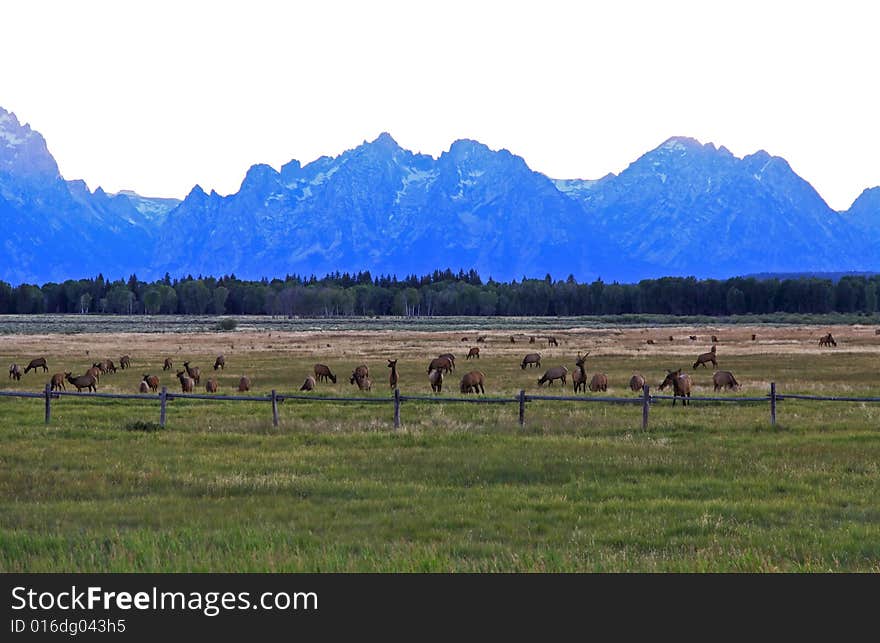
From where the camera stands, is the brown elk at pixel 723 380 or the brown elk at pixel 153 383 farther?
the brown elk at pixel 153 383

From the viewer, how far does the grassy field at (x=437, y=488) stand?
12.6 meters

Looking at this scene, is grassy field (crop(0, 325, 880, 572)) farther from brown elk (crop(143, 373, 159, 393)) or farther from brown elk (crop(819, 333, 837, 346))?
brown elk (crop(819, 333, 837, 346))

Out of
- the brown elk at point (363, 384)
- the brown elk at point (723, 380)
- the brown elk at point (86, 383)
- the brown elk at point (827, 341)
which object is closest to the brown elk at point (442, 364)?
the brown elk at point (363, 384)

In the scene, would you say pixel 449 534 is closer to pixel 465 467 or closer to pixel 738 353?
pixel 465 467

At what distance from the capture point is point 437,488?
17562mm

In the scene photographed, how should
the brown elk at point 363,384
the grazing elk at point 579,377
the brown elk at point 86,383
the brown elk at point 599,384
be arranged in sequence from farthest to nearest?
the brown elk at point 86,383 < the grazing elk at point 579,377 < the brown elk at point 363,384 < the brown elk at point 599,384

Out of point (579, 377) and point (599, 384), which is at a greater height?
point (579, 377)

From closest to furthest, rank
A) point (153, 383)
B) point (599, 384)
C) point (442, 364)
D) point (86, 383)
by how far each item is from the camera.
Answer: point (599, 384), point (86, 383), point (153, 383), point (442, 364)

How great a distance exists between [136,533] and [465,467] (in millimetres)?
7629

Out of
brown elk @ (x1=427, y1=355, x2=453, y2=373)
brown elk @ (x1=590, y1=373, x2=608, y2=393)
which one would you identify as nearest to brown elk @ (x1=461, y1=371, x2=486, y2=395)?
brown elk @ (x1=590, y1=373, x2=608, y2=393)

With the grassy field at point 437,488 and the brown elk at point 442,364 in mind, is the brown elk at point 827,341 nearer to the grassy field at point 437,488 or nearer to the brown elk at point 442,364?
the brown elk at point 442,364

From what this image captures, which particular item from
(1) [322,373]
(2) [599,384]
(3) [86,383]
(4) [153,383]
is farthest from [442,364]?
(3) [86,383]

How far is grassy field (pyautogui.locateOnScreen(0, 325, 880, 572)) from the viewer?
12.6m

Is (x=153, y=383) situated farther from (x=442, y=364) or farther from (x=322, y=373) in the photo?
(x=442, y=364)
